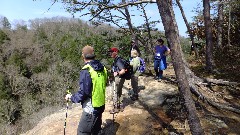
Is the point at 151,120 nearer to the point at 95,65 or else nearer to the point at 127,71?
the point at 127,71

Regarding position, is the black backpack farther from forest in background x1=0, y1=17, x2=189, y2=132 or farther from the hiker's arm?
forest in background x1=0, y1=17, x2=189, y2=132

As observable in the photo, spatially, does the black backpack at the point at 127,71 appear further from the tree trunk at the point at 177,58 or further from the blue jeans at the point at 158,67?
the blue jeans at the point at 158,67

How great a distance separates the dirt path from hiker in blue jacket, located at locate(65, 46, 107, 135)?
1.74 m

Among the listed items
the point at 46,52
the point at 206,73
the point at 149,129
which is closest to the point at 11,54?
the point at 46,52

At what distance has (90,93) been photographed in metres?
4.51

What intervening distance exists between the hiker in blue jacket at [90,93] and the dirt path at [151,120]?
5.71 ft

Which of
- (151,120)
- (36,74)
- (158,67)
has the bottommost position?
(36,74)

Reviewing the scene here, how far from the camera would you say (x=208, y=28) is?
1151 cm

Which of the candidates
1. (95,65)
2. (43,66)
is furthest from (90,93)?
(43,66)

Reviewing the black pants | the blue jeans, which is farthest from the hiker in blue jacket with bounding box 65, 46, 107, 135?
the blue jeans

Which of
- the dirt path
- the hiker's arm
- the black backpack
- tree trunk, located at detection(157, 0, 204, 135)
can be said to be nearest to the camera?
the hiker's arm

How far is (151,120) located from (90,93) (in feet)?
8.86

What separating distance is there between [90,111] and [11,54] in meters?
56.0

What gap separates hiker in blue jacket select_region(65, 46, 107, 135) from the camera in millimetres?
4402
